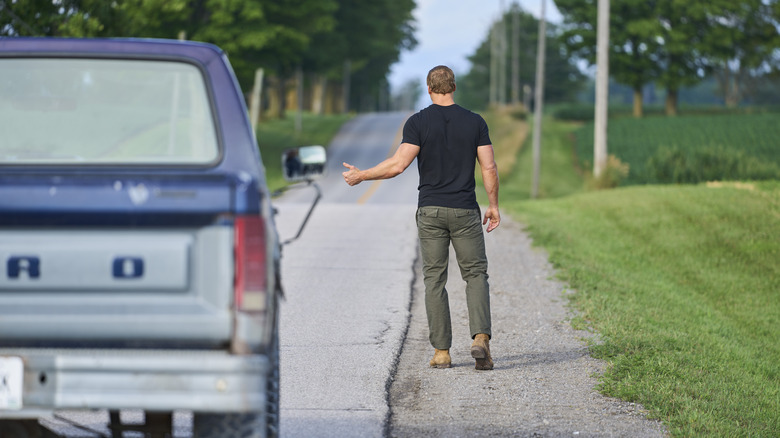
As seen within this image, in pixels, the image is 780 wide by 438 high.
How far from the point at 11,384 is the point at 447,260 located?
12.9 ft

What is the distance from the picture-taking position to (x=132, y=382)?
11.1 ft

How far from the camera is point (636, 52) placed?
235ft

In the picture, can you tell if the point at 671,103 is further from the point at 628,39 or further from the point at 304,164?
the point at 304,164

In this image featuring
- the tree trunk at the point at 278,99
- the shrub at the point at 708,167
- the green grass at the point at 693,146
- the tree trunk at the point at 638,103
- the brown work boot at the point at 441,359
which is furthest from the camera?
the tree trunk at the point at 638,103

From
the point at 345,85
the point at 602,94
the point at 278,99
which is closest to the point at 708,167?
the point at 602,94

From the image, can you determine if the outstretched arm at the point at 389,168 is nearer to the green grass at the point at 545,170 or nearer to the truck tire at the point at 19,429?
the truck tire at the point at 19,429

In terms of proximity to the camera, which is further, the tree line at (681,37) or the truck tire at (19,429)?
the tree line at (681,37)

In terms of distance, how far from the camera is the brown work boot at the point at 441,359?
23.2 ft

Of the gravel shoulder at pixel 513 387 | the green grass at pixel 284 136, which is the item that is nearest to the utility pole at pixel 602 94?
the green grass at pixel 284 136

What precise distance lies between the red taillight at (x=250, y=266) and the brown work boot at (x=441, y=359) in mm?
3705

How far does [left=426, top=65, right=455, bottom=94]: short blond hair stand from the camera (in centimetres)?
687

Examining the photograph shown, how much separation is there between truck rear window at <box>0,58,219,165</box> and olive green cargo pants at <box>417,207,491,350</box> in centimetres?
307

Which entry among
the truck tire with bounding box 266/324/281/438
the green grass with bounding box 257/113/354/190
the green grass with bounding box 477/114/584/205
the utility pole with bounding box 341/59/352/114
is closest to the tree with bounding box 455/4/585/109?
the utility pole with bounding box 341/59/352/114

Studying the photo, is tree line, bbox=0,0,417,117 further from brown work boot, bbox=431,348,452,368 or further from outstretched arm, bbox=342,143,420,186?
brown work boot, bbox=431,348,452,368
